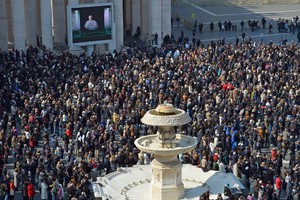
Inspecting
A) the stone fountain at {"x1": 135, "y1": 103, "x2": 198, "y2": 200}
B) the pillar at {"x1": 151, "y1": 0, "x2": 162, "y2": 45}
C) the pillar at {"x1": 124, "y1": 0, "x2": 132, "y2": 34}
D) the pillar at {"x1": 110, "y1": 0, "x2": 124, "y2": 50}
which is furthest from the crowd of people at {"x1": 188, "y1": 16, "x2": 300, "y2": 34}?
the stone fountain at {"x1": 135, "y1": 103, "x2": 198, "y2": 200}

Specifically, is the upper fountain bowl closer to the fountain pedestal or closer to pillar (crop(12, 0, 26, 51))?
the fountain pedestal

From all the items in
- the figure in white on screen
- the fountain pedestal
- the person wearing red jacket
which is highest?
the figure in white on screen

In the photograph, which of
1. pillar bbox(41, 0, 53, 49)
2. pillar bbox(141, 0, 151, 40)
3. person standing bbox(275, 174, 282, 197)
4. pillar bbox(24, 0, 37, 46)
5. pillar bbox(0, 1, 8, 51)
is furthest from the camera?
pillar bbox(141, 0, 151, 40)

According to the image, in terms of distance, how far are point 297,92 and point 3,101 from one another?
52.8 ft

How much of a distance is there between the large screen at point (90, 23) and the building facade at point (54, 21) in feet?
4.75

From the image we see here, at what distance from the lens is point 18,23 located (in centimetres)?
6128

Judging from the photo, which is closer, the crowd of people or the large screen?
the large screen

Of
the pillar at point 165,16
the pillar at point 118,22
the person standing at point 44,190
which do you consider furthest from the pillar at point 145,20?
the person standing at point 44,190

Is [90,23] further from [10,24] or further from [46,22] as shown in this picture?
[10,24]

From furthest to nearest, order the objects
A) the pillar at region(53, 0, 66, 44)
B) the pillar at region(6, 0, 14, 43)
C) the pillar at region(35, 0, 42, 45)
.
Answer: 1. the pillar at region(6, 0, 14, 43)
2. the pillar at region(35, 0, 42, 45)
3. the pillar at region(53, 0, 66, 44)

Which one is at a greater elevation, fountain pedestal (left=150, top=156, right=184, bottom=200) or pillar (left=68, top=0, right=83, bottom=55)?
pillar (left=68, top=0, right=83, bottom=55)

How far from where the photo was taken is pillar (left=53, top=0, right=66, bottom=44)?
6548 cm

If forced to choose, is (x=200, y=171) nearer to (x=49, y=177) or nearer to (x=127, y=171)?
(x=127, y=171)

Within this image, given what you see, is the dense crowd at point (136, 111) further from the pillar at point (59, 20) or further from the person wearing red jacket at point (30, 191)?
the pillar at point (59, 20)
